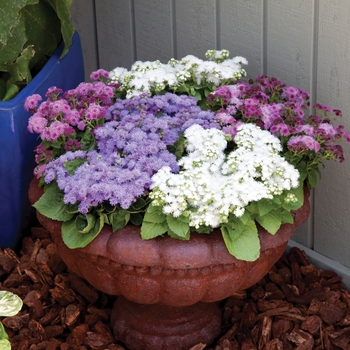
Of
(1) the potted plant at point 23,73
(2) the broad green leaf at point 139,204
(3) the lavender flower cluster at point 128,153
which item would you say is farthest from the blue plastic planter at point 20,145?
(2) the broad green leaf at point 139,204

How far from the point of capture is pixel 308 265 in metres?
2.36

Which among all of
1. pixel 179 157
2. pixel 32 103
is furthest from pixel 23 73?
pixel 179 157

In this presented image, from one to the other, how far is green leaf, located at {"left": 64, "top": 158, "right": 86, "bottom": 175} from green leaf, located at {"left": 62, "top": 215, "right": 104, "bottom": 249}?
0.48 feet

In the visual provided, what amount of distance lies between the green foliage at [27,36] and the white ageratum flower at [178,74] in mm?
284

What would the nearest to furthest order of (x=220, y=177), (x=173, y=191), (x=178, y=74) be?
(x=173, y=191)
(x=220, y=177)
(x=178, y=74)

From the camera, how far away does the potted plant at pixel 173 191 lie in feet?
5.54

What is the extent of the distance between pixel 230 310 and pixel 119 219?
631mm

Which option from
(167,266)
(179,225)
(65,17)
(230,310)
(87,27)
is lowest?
(230,310)

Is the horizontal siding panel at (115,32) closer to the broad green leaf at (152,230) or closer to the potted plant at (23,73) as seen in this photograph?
the potted plant at (23,73)

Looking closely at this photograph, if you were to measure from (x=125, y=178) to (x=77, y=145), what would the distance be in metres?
0.26

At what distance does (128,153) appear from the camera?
6.10 ft

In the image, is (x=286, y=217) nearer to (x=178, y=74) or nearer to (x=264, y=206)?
(x=264, y=206)

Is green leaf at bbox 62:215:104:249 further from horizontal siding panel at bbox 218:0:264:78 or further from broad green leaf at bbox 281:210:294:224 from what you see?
horizontal siding panel at bbox 218:0:264:78

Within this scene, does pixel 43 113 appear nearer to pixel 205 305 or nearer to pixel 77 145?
pixel 77 145
